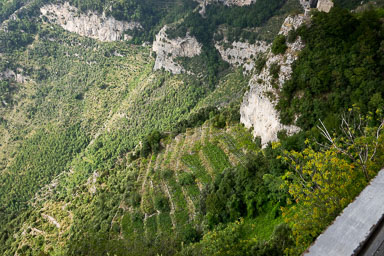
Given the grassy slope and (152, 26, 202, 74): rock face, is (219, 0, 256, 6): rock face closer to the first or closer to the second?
(152, 26, 202, 74): rock face

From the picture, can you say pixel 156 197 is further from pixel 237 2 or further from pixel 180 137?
pixel 237 2

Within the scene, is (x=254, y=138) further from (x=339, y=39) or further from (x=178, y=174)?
(x=339, y=39)

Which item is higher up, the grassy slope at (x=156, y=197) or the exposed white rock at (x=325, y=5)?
the exposed white rock at (x=325, y=5)

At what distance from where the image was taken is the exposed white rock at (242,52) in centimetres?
7881

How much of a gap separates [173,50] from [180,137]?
189 ft

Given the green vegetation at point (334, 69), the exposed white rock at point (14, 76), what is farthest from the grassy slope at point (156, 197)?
the exposed white rock at point (14, 76)

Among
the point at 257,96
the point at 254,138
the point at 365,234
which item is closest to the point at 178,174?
the point at 254,138

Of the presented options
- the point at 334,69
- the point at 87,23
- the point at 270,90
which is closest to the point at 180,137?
the point at 270,90

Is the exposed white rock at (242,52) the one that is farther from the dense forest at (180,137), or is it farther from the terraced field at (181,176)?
the terraced field at (181,176)

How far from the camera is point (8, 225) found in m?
61.1

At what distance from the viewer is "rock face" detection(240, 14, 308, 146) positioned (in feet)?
107

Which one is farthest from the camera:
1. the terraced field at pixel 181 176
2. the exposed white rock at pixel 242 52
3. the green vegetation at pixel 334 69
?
the exposed white rock at pixel 242 52

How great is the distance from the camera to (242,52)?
3406 inches

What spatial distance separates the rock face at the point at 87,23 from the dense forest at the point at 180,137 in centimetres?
383
